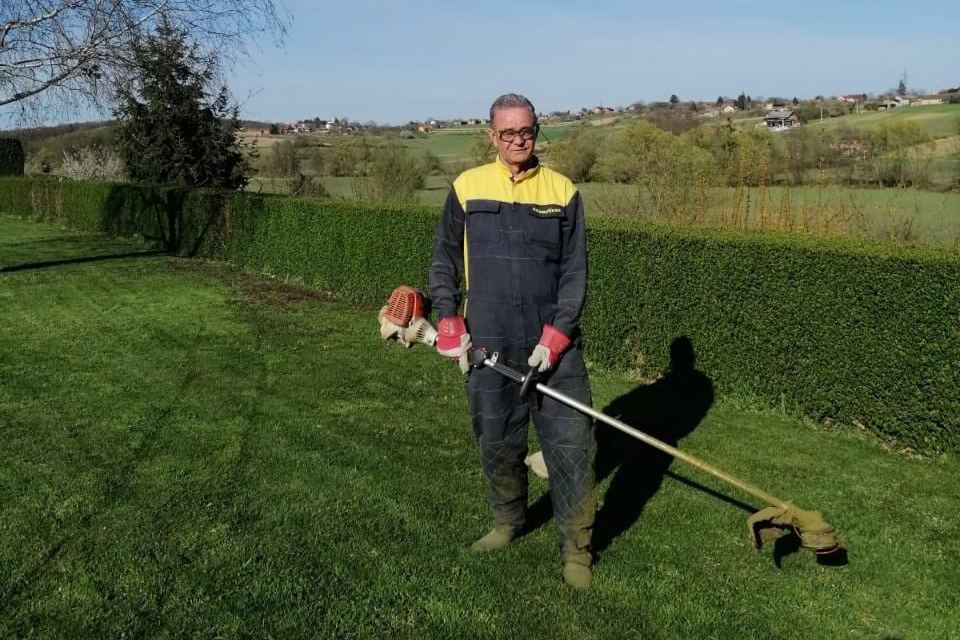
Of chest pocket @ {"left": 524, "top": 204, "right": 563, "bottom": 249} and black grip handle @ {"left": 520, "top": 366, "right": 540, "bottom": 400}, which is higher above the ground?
chest pocket @ {"left": 524, "top": 204, "right": 563, "bottom": 249}

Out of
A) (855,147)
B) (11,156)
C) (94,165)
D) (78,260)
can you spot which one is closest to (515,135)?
(855,147)

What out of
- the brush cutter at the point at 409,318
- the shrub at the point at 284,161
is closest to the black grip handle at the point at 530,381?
the brush cutter at the point at 409,318

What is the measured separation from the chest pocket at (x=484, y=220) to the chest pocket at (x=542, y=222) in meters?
0.13

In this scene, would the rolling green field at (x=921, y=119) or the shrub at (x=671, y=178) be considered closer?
the shrub at (x=671, y=178)

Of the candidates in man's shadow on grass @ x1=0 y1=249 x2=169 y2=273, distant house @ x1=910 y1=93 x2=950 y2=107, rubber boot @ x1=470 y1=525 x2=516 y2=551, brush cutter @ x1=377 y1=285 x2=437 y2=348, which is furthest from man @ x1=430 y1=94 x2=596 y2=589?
distant house @ x1=910 y1=93 x2=950 y2=107

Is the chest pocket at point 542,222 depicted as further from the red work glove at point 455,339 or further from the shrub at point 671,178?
the shrub at point 671,178

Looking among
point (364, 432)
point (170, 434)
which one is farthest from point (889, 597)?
point (170, 434)

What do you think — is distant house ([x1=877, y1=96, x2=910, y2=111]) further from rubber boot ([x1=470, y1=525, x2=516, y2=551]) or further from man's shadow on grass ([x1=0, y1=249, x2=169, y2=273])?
Answer: rubber boot ([x1=470, y1=525, x2=516, y2=551])

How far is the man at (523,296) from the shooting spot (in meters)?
3.63

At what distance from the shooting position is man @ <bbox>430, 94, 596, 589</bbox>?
3.63 m

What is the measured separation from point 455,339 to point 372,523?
1.38 meters

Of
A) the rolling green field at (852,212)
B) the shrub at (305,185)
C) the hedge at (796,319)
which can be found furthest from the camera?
the shrub at (305,185)

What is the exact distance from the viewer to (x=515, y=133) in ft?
11.8

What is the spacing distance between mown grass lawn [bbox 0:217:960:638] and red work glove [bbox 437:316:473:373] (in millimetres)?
1056
